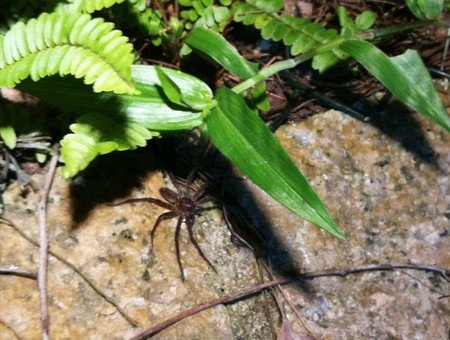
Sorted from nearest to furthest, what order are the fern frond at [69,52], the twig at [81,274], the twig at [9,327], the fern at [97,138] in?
the fern frond at [69,52] < the fern at [97,138] < the twig at [9,327] < the twig at [81,274]

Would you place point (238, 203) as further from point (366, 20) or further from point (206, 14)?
point (366, 20)

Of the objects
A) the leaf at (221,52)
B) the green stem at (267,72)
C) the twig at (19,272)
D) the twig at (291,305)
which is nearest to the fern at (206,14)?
the leaf at (221,52)

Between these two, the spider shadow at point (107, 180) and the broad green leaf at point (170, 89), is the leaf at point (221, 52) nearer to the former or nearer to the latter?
the broad green leaf at point (170, 89)

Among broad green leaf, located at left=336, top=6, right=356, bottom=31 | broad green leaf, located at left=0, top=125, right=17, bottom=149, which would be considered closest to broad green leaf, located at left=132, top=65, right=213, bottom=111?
broad green leaf, located at left=0, top=125, right=17, bottom=149

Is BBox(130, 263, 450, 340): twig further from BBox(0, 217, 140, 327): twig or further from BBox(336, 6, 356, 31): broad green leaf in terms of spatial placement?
BBox(336, 6, 356, 31): broad green leaf

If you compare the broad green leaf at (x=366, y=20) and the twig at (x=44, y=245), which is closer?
the twig at (x=44, y=245)
